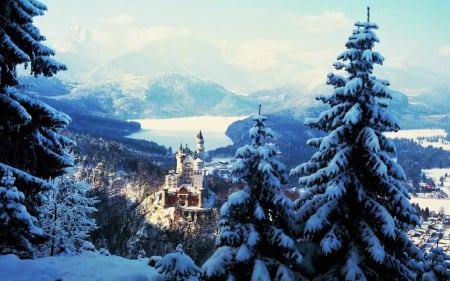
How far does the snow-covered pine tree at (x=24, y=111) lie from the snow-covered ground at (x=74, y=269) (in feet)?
4.43

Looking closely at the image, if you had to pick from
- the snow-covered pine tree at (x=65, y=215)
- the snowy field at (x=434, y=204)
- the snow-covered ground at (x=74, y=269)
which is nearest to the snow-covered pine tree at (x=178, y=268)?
the snow-covered ground at (x=74, y=269)

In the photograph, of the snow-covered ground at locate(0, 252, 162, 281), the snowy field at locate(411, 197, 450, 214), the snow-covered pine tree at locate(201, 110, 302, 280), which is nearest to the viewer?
the snow-covered pine tree at locate(201, 110, 302, 280)

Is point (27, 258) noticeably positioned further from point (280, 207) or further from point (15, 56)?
point (280, 207)

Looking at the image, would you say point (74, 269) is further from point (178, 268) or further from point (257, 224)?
point (257, 224)

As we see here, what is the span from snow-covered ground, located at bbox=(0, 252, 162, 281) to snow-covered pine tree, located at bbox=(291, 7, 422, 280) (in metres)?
5.76

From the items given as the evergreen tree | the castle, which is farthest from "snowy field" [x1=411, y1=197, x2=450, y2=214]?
the evergreen tree

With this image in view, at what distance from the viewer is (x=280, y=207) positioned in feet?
47.5

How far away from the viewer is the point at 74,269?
1798 centimetres

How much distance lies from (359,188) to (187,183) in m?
79.6

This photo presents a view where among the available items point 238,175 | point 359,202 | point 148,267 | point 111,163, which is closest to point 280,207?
point 238,175

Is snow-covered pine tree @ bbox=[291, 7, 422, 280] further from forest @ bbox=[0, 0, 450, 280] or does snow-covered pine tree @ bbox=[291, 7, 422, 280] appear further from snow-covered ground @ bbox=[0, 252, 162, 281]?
snow-covered ground @ bbox=[0, 252, 162, 281]

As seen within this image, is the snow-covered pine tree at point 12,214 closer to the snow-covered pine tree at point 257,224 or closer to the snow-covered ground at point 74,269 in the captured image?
the snow-covered ground at point 74,269

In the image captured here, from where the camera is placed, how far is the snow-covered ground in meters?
14.8

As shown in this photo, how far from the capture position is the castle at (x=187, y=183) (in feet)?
275
